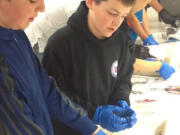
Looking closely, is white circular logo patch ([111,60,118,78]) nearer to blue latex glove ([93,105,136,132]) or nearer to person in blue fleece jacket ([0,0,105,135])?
blue latex glove ([93,105,136,132])

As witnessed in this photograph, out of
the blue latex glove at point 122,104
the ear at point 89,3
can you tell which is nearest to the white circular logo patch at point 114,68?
the blue latex glove at point 122,104

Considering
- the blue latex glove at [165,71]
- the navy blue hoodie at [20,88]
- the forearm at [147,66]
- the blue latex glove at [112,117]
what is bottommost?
the blue latex glove at [165,71]

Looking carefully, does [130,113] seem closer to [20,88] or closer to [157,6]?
[20,88]

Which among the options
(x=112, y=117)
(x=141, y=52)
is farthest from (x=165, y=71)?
(x=112, y=117)

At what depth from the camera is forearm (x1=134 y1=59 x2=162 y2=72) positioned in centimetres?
120

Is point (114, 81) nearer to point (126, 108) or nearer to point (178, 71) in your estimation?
point (126, 108)

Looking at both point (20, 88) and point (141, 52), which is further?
point (141, 52)

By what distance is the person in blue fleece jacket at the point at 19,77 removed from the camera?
0.48m

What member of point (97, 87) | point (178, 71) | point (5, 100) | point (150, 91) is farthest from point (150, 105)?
point (5, 100)

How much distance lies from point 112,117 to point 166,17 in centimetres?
139

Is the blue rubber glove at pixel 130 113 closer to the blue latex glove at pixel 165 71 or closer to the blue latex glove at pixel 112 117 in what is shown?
the blue latex glove at pixel 112 117

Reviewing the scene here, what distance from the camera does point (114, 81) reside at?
35.1 inches

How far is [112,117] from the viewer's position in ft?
2.61

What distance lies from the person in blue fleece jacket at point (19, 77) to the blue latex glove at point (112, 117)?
10.7 inches
